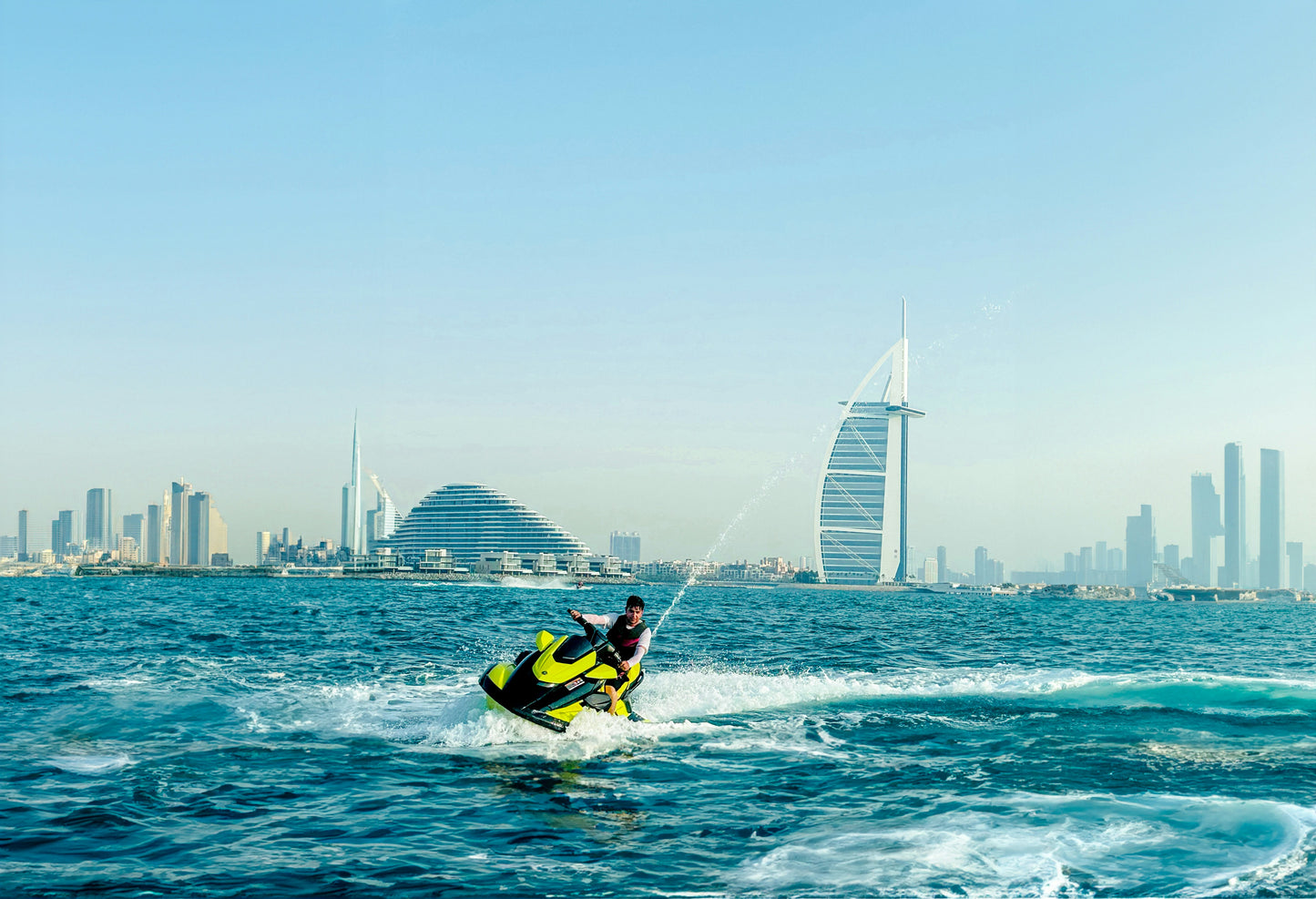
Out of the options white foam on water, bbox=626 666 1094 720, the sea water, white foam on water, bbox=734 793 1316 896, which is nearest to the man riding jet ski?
the sea water

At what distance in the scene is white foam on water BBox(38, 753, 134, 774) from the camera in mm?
10586

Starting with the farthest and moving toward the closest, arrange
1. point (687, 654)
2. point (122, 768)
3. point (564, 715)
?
point (687, 654), point (564, 715), point (122, 768)

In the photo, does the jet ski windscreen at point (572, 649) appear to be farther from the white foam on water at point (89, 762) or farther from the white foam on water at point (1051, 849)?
the white foam on water at point (89, 762)

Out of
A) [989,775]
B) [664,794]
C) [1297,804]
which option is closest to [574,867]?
[664,794]

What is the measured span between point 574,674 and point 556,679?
0.90 feet

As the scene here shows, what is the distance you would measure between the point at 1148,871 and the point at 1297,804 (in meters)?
3.23

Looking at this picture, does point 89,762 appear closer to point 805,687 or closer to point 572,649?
point 572,649

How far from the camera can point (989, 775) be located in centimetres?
1104

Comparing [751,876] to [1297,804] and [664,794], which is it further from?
[1297,804]

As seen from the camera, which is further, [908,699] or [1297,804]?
[908,699]

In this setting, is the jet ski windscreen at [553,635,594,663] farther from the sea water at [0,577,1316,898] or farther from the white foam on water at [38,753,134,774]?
the white foam on water at [38,753,134,774]

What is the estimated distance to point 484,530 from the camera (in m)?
194

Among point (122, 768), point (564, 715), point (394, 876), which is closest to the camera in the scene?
point (394, 876)

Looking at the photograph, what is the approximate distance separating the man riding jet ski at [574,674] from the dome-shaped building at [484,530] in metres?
180
